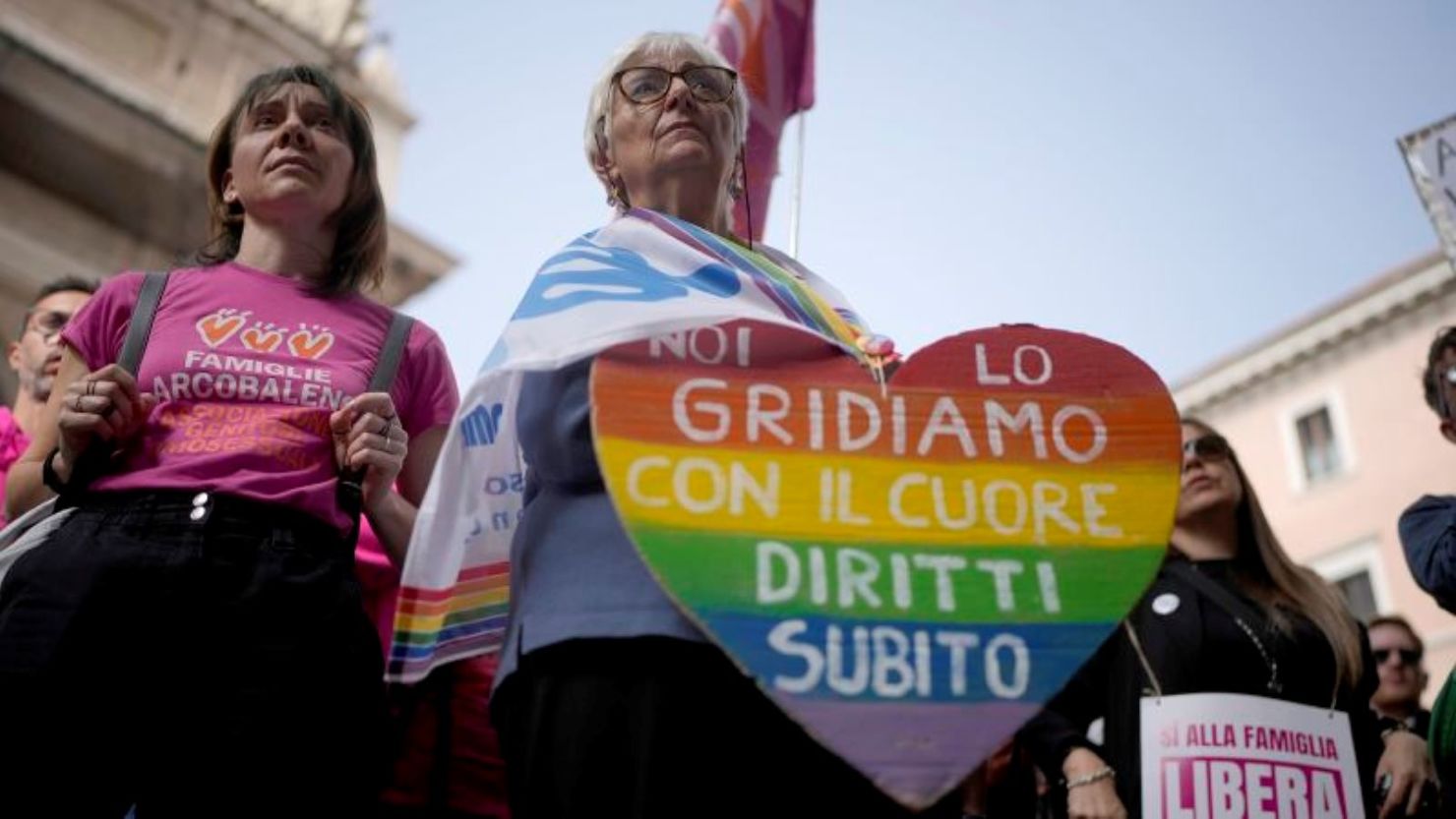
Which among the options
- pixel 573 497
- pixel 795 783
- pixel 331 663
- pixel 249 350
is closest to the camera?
pixel 795 783

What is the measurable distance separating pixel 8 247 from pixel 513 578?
10385 mm

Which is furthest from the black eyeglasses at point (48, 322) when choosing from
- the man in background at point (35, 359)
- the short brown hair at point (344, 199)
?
the short brown hair at point (344, 199)

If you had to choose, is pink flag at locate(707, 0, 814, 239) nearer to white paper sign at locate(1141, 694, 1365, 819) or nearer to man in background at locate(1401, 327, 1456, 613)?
man in background at locate(1401, 327, 1456, 613)

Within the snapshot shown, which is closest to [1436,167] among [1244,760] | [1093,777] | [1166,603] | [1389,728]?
[1389,728]

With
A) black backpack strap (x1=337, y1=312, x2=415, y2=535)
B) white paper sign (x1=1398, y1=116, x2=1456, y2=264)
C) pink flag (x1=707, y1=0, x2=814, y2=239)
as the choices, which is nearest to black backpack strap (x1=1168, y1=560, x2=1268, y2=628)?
pink flag (x1=707, y1=0, x2=814, y2=239)

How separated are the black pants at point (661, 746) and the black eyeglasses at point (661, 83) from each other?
38.2 inches

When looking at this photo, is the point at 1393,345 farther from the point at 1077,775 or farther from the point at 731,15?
→ the point at 1077,775

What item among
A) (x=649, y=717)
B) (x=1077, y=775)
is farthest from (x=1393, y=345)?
(x=649, y=717)

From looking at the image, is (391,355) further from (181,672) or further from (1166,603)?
(1166,603)

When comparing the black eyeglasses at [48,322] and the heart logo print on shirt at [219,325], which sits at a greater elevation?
the black eyeglasses at [48,322]

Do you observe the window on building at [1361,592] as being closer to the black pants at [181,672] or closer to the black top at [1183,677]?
the black top at [1183,677]

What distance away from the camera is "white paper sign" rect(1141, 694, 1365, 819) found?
2525mm

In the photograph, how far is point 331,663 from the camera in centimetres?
188

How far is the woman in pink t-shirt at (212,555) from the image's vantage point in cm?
176
